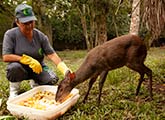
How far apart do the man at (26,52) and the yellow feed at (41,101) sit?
32cm

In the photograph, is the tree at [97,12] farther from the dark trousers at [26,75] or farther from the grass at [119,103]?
the dark trousers at [26,75]

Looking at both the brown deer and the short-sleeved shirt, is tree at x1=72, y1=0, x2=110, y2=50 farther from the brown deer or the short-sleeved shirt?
the brown deer

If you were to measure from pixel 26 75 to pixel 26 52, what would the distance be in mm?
362

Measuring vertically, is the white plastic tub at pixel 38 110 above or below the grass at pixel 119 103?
above

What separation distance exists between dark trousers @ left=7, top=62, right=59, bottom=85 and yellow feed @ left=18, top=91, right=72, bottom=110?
11.9 inches

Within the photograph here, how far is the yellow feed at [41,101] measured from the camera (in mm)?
3997

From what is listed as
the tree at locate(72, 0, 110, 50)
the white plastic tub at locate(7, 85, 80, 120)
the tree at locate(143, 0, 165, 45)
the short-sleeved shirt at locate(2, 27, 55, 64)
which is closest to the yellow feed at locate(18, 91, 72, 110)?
the white plastic tub at locate(7, 85, 80, 120)

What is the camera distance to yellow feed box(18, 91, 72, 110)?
13.1 feet

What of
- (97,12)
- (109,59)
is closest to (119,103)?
(109,59)

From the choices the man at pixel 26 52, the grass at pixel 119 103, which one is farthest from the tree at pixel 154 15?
the man at pixel 26 52

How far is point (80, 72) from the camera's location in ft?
13.9

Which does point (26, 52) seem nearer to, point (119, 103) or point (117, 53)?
point (117, 53)

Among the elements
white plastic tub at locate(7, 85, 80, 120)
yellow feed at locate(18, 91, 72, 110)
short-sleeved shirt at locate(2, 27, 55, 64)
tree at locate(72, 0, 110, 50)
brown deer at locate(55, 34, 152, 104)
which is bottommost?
tree at locate(72, 0, 110, 50)

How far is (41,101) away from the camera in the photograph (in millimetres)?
4172
